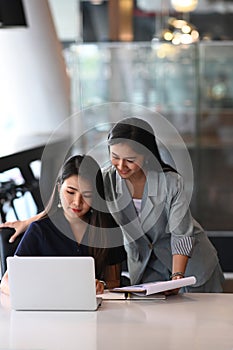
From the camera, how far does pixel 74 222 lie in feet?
10.1

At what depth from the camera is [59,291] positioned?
2.81m

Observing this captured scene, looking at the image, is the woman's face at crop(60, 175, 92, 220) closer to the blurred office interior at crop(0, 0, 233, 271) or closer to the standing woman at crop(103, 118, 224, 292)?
the standing woman at crop(103, 118, 224, 292)

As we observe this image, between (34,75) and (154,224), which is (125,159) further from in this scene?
(34,75)

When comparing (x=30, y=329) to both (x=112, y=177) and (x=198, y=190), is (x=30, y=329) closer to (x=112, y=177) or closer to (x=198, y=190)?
(x=112, y=177)

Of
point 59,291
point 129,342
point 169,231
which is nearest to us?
point 129,342

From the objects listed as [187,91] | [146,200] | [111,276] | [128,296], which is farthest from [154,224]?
[187,91]

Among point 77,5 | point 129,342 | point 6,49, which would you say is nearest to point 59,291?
point 129,342

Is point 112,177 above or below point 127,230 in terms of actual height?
above

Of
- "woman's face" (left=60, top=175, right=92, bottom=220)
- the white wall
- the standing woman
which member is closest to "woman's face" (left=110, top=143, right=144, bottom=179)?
the standing woman

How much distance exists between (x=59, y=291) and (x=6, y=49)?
13.6 ft

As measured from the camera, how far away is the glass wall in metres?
6.94

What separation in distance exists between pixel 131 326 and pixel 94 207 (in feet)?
1.85

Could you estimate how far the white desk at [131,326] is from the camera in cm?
245

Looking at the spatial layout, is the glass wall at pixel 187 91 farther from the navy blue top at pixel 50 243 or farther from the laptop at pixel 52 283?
the laptop at pixel 52 283
